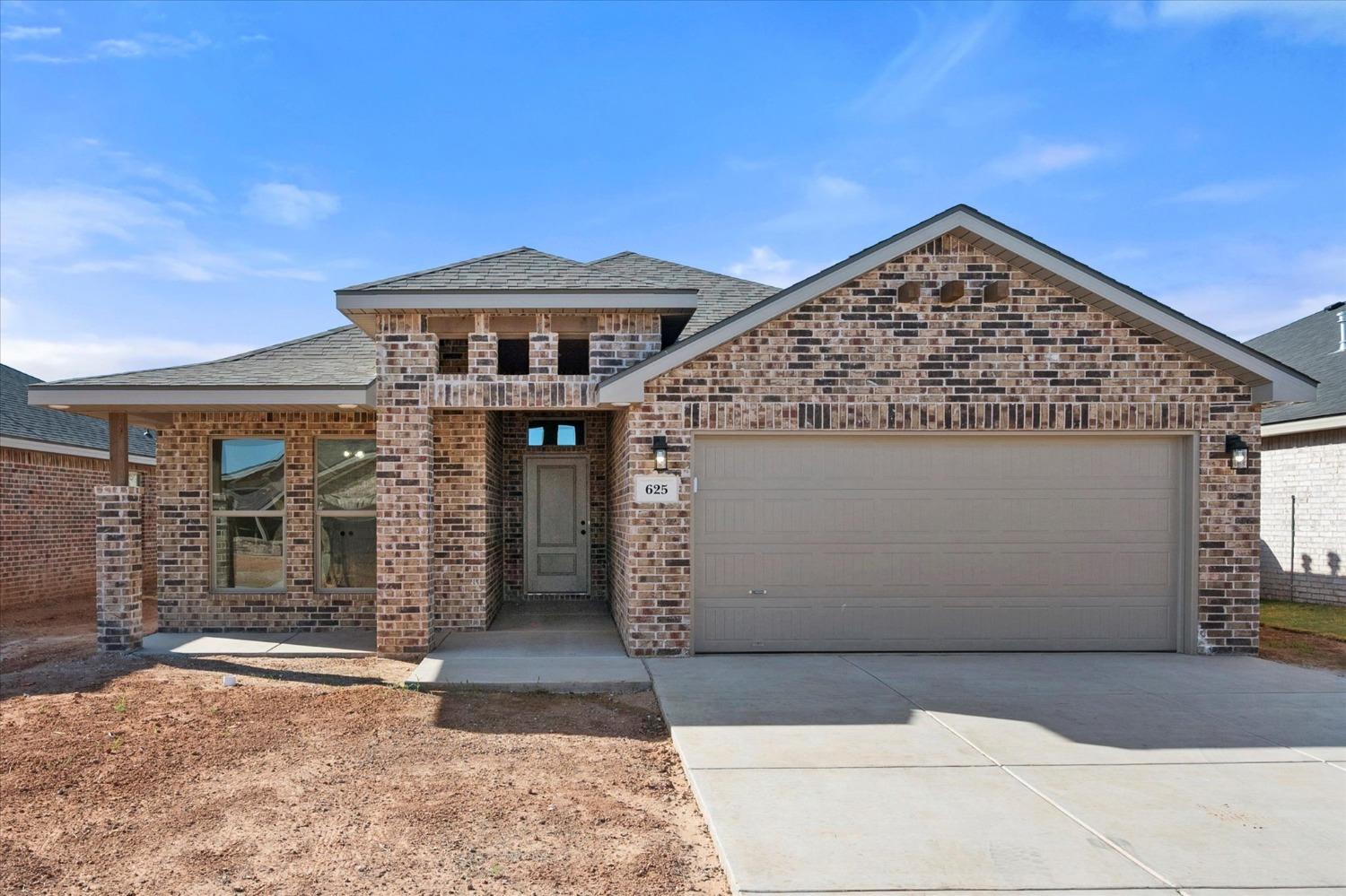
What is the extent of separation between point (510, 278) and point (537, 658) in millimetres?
4119

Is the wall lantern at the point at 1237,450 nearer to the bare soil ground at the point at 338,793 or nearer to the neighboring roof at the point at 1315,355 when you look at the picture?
the neighboring roof at the point at 1315,355

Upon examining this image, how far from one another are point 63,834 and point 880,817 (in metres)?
4.46

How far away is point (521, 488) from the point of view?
11477mm

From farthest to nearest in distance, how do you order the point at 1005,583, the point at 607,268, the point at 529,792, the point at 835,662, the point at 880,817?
1. the point at 607,268
2. the point at 1005,583
3. the point at 835,662
4. the point at 529,792
5. the point at 880,817

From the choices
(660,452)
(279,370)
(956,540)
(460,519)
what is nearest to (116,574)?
(279,370)

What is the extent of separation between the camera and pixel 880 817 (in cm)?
405

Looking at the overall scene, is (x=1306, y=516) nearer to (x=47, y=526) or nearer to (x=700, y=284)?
(x=700, y=284)

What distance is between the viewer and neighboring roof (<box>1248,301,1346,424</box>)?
12109 mm

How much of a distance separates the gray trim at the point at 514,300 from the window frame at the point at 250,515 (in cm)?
280

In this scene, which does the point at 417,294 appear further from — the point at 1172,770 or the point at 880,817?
Result: the point at 1172,770

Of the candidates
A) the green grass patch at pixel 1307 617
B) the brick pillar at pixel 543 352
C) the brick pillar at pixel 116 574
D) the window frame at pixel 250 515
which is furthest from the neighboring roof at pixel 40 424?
the green grass patch at pixel 1307 617

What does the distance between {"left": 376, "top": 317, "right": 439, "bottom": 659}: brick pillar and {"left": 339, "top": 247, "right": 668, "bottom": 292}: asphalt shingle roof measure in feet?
1.57

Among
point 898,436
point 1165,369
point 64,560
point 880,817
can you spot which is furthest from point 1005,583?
point 64,560

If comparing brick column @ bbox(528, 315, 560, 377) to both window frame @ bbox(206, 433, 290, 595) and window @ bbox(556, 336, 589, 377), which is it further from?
window frame @ bbox(206, 433, 290, 595)
